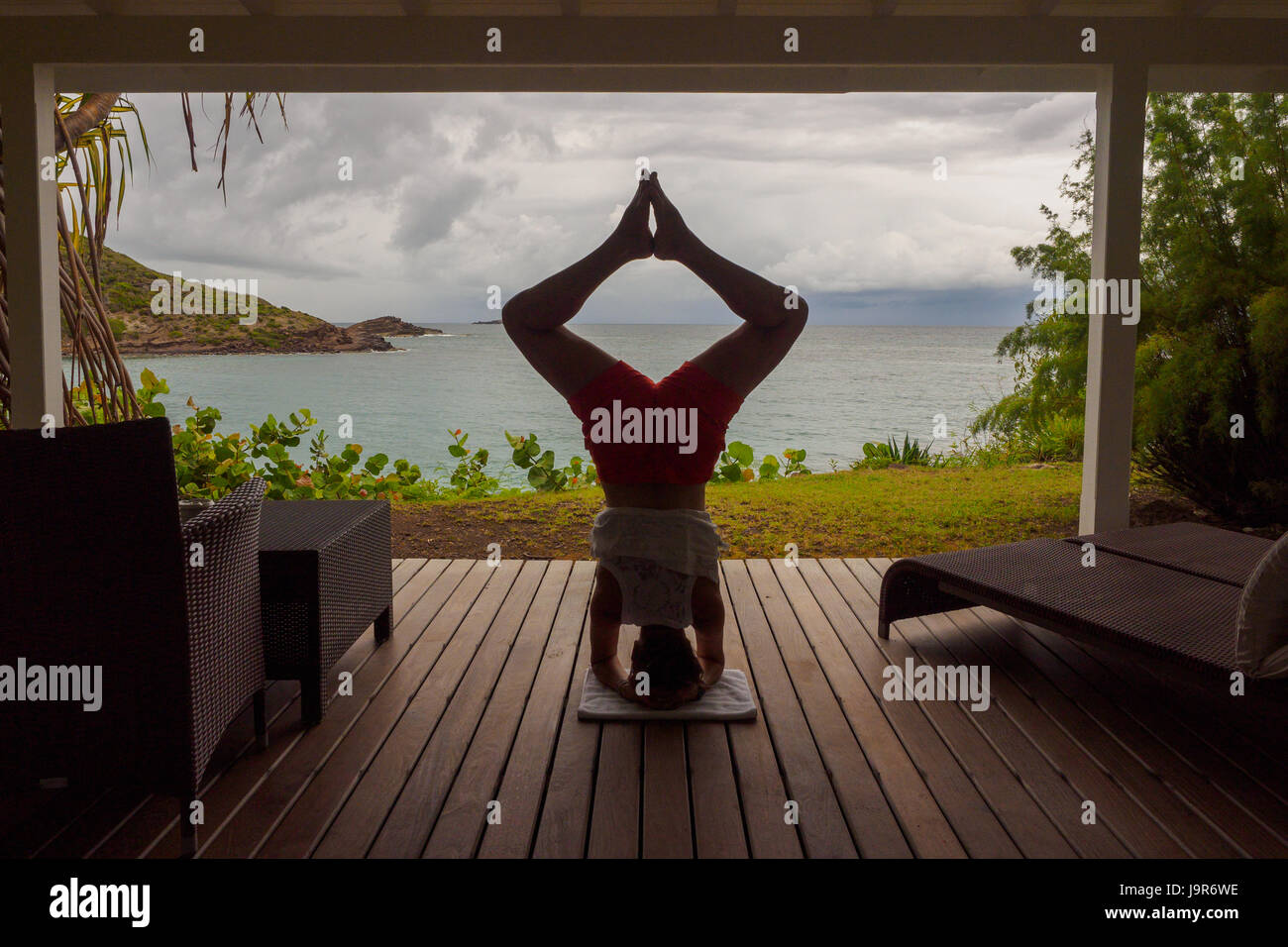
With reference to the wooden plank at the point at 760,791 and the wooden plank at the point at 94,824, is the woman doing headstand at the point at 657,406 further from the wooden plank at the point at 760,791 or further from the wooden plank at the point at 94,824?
the wooden plank at the point at 94,824

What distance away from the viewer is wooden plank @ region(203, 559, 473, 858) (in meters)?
1.88

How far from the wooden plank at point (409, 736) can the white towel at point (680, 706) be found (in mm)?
413

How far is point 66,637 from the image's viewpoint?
1742 mm

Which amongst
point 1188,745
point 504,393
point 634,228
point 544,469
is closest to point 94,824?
point 634,228

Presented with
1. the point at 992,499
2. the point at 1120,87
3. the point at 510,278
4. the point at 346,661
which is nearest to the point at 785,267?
the point at 510,278

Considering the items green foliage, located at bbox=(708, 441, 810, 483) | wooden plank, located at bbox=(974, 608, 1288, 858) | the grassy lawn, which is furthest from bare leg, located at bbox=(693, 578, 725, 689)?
green foliage, located at bbox=(708, 441, 810, 483)

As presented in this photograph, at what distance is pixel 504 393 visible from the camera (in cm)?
1716

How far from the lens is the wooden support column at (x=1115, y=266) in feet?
13.1

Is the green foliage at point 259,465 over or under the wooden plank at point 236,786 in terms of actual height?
over

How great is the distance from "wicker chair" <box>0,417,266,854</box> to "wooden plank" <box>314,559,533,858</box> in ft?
0.98

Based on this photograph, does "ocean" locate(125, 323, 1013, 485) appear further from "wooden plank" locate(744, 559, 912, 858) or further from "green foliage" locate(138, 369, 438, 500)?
"wooden plank" locate(744, 559, 912, 858)

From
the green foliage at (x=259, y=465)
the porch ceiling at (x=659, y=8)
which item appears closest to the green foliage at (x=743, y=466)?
the green foliage at (x=259, y=465)

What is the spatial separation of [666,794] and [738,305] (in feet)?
4.00
